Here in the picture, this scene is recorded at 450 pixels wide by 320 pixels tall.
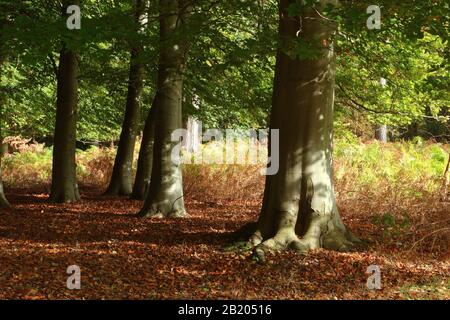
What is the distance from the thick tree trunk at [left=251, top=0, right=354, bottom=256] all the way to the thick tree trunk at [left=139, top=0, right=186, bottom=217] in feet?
11.1

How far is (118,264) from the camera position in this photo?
647cm

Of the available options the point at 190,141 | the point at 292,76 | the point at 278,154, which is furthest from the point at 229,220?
the point at 190,141

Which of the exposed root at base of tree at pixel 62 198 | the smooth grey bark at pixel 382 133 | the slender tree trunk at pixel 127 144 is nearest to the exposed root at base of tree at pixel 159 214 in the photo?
the exposed root at base of tree at pixel 62 198

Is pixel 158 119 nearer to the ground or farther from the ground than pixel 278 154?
farther from the ground

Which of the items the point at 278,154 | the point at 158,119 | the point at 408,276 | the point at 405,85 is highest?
the point at 405,85

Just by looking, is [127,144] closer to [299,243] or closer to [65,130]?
[65,130]

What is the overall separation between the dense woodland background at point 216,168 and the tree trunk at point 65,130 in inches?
1.3

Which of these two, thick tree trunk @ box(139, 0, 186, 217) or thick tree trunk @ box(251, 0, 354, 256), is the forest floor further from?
thick tree trunk @ box(139, 0, 186, 217)

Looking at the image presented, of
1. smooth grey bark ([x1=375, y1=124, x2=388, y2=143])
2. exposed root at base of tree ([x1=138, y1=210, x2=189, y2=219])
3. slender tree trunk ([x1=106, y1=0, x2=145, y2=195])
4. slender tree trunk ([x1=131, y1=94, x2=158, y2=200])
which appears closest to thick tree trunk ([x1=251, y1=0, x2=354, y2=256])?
exposed root at base of tree ([x1=138, y1=210, x2=189, y2=219])

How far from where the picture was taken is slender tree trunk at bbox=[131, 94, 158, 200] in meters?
13.6

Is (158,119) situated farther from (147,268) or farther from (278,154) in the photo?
(147,268)

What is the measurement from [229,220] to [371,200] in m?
3.03

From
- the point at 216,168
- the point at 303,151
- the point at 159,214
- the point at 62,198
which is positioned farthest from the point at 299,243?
the point at 216,168

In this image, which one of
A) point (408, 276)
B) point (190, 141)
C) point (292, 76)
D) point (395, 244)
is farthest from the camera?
point (190, 141)
